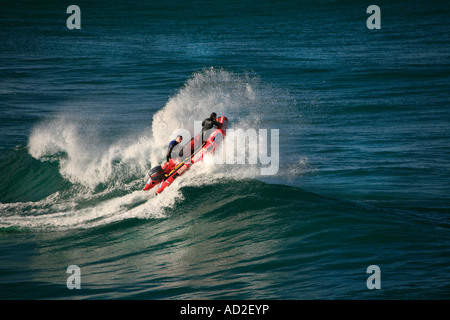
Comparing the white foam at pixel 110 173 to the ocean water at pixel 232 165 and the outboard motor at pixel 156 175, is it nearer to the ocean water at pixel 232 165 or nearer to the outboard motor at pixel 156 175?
the ocean water at pixel 232 165

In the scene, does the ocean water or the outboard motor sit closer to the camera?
the ocean water

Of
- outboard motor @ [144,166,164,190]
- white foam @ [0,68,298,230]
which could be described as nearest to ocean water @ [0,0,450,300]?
white foam @ [0,68,298,230]

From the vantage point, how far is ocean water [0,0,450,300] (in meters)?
9.53

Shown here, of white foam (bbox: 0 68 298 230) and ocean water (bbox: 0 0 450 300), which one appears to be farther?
white foam (bbox: 0 68 298 230)

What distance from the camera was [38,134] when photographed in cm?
2089

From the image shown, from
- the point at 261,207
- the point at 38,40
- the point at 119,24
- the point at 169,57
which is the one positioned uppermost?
the point at 119,24

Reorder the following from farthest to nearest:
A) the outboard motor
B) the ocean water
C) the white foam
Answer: the outboard motor
the white foam
the ocean water

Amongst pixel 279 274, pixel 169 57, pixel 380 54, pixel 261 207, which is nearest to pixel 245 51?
pixel 169 57

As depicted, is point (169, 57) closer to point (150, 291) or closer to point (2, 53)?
point (2, 53)

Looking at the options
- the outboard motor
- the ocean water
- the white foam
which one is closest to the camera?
the ocean water

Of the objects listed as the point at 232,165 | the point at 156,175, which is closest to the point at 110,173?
the point at 156,175

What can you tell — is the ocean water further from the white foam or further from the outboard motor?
the outboard motor
